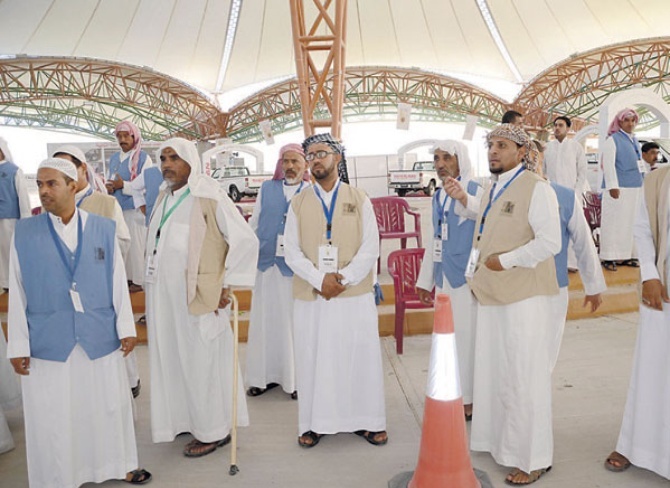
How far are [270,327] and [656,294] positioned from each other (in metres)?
2.47

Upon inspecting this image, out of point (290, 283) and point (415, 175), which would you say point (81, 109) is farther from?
point (290, 283)

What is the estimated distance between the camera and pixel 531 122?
23344mm

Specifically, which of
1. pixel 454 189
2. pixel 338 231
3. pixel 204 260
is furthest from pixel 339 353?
pixel 454 189

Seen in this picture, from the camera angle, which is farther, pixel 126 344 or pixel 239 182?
pixel 239 182

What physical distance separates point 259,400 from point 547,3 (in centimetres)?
1627

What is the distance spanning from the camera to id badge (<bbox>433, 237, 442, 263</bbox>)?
3.55m

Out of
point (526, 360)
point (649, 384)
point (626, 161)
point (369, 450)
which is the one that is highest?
point (626, 161)

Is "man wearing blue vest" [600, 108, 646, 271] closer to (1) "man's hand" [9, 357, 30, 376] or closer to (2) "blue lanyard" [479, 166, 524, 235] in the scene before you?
(2) "blue lanyard" [479, 166, 524, 235]

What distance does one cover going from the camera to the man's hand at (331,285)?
2943mm

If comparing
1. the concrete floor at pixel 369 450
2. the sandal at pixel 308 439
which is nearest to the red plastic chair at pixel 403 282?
the concrete floor at pixel 369 450

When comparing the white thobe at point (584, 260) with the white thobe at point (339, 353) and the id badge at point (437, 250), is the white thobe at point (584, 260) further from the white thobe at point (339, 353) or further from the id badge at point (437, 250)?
the white thobe at point (339, 353)

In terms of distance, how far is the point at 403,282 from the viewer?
4.84 m

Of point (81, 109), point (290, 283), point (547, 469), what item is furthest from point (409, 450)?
point (81, 109)

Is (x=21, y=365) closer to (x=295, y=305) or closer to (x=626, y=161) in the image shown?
(x=295, y=305)
